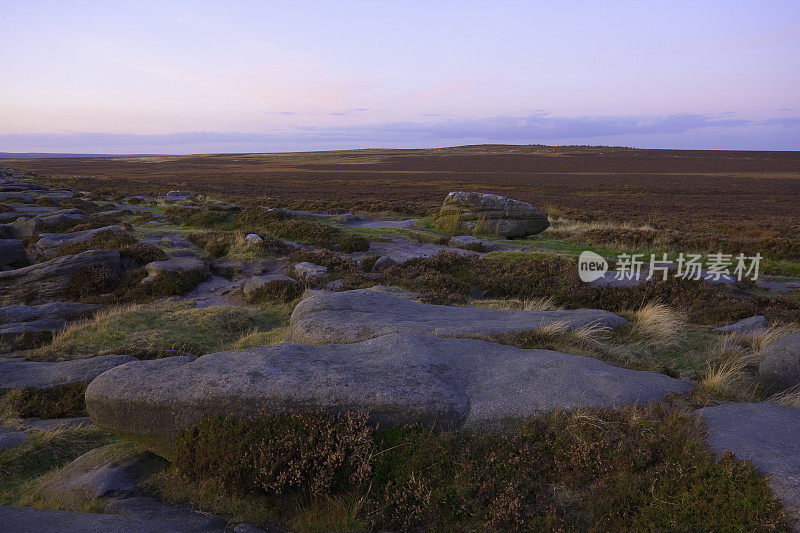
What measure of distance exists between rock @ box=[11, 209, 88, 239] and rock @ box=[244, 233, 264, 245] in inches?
464

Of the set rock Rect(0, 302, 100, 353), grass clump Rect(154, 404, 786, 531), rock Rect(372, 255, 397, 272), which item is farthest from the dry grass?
rock Rect(0, 302, 100, 353)

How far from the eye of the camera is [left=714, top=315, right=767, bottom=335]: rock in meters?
10.9

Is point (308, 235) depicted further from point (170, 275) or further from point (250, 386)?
point (250, 386)

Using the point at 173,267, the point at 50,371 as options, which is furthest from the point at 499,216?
the point at 50,371

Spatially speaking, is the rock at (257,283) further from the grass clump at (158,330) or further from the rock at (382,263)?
the rock at (382,263)

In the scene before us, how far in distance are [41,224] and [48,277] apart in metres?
11.5

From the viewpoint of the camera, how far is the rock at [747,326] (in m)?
10.9

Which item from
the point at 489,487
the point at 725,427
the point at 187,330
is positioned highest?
the point at 725,427

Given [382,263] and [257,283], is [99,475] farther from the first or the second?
[382,263]

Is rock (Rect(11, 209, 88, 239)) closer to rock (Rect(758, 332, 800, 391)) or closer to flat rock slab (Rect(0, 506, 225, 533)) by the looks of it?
flat rock slab (Rect(0, 506, 225, 533))

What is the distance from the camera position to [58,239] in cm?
2291

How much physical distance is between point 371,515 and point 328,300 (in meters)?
5.90

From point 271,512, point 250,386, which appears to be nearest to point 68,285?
point 250,386

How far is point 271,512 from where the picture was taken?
4988 mm
